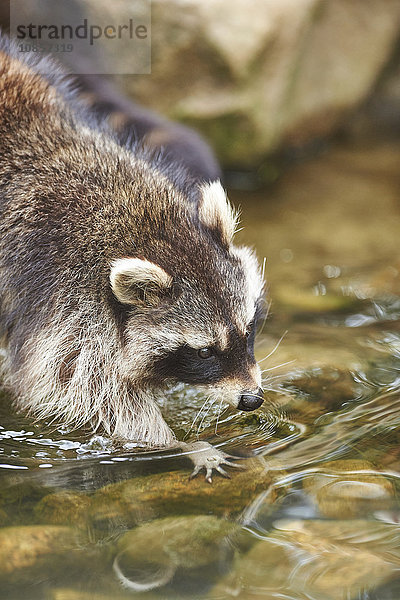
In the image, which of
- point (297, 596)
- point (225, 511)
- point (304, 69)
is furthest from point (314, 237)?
point (297, 596)

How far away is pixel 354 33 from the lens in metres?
7.85

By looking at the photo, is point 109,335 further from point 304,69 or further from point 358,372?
point 304,69

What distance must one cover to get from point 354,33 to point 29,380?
549 cm

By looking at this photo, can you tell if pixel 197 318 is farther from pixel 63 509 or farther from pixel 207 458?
pixel 63 509

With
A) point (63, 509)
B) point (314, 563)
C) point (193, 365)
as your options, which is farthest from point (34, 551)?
point (193, 365)

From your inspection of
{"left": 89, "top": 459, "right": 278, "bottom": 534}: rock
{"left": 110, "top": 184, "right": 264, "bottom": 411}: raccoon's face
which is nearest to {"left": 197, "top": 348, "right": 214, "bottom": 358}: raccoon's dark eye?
{"left": 110, "top": 184, "right": 264, "bottom": 411}: raccoon's face

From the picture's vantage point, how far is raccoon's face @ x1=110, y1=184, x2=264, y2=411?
377 centimetres

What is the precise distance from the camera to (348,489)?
11.6 ft

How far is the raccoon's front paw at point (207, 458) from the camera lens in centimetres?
368

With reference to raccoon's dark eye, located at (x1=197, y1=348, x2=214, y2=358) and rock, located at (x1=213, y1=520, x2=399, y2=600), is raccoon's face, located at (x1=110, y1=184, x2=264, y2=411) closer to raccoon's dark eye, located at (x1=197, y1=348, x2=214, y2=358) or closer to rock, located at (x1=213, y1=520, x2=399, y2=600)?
raccoon's dark eye, located at (x1=197, y1=348, x2=214, y2=358)

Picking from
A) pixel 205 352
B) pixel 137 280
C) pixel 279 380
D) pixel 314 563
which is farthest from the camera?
pixel 279 380

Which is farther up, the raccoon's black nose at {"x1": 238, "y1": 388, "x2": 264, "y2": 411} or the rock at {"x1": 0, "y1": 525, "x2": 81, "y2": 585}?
the raccoon's black nose at {"x1": 238, "y1": 388, "x2": 264, "y2": 411}

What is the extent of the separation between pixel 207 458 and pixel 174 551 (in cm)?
70

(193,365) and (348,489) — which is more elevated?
(193,365)
